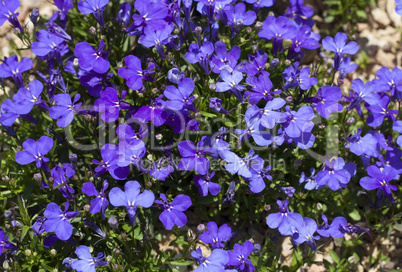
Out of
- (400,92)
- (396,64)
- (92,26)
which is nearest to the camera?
(400,92)

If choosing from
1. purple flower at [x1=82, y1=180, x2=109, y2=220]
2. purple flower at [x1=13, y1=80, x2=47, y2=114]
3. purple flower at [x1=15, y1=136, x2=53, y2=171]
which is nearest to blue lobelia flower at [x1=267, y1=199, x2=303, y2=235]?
purple flower at [x1=82, y1=180, x2=109, y2=220]

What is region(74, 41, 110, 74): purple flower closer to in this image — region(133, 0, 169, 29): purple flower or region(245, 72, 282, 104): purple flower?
region(133, 0, 169, 29): purple flower

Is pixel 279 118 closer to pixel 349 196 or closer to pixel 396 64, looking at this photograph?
pixel 349 196

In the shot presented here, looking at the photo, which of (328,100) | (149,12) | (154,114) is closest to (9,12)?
(149,12)

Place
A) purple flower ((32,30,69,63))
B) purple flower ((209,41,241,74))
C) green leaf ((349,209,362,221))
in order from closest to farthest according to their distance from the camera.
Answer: purple flower ((209,41,241,74)) → purple flower ((32,30,69,63)) → green leaf ((349,209,362,221))

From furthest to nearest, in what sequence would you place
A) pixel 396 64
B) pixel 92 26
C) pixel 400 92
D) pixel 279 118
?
1. pixel 396 64
2. pixel 92 26
3. pixel 400 92
4. pixel 279 118

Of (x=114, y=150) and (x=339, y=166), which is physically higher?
(x=114, y=150)

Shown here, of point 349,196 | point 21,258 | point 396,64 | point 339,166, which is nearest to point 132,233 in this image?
point 21,258
